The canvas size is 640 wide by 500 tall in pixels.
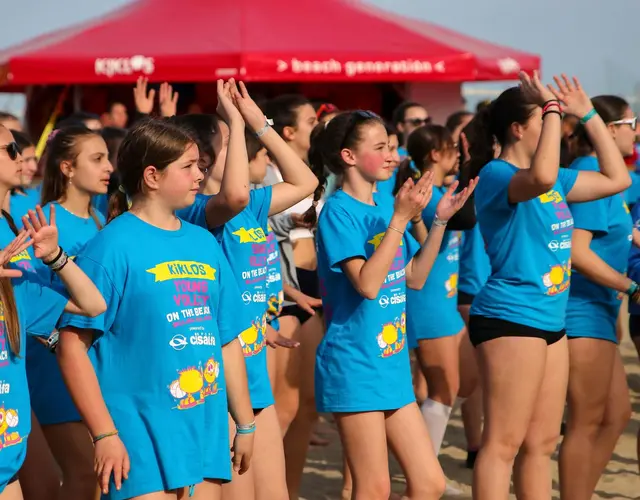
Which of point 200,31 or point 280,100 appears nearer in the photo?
point 280,100

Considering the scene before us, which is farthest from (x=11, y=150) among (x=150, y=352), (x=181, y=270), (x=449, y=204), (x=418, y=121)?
(x=418, y=121)

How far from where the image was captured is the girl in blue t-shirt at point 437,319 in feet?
21.8

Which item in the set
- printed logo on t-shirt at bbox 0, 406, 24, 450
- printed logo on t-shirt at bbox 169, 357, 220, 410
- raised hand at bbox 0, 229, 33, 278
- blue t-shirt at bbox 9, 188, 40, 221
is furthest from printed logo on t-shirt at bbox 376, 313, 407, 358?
blue t-shirt at bbox 9, 188, 40, 221

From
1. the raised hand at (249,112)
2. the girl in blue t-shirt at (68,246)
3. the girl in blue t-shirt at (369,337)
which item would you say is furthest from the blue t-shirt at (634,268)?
the girl in blue t-shirt at (68,246)

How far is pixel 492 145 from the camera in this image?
5402 millimetres

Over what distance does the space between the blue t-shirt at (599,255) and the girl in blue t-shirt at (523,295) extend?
429mm

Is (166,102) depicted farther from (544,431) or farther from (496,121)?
(544,431)

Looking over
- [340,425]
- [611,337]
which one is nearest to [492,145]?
[611,337]

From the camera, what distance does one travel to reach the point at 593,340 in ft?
18.5

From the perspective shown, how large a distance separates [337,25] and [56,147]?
1099 cm

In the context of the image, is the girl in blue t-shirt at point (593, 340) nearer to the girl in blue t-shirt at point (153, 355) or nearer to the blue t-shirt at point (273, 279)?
the blue t-shirt at point (273, 279)

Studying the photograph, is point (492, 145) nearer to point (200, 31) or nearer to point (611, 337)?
point (611, 337)

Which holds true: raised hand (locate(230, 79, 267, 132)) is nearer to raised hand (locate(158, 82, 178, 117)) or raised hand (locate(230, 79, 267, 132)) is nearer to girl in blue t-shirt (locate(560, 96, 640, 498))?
→ raised hand (locate(158, 82, 178, 117))

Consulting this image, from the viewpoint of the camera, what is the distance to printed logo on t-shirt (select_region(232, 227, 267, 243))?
15.7 feet
